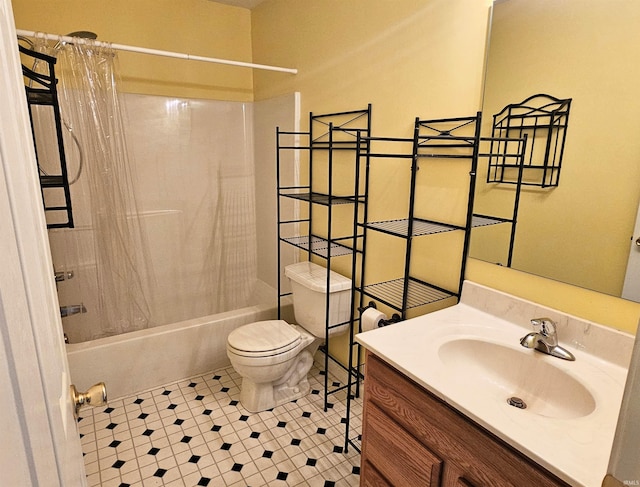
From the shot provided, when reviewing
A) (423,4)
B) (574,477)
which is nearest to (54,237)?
(423,4)

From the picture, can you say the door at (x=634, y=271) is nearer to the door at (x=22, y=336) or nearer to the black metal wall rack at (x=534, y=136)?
the black metal wall rack at (x=534, y=136)

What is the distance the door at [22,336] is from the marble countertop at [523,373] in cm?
87

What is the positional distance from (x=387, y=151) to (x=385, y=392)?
117cm

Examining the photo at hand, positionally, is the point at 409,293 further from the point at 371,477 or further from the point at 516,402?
the point at 371,477

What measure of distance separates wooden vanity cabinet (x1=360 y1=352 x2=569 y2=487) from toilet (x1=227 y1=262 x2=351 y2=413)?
0.80 meters

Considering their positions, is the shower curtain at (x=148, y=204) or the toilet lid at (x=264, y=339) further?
the shower curtain at (x=148, y=204)

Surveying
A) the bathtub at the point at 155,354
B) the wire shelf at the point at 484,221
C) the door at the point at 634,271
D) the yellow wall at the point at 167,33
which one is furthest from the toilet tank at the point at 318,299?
the yellow wall at the point at 167,33

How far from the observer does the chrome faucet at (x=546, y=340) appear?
1.20m

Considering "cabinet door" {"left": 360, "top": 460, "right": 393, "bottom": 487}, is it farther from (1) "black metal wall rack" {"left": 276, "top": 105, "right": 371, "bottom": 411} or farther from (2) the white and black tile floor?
(1) "black metal wall rack" {"left": 276, "top": 105, "right": 371, "bottom": 411}

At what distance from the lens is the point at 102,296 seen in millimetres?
2398

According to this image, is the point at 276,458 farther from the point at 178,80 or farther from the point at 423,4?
the point at 178,80

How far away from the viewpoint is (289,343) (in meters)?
2.09

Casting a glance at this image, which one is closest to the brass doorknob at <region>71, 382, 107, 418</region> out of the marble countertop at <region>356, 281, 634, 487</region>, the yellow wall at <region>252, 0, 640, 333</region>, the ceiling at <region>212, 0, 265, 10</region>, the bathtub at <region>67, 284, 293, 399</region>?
the marble countertop at <region>356, 281, 634, 487</region>

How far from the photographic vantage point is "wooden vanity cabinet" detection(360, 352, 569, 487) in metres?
0.90
